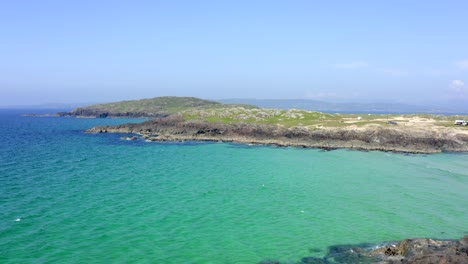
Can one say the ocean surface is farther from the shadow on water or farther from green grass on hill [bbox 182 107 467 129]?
green grass on hill [bbox 182 107 467 129]

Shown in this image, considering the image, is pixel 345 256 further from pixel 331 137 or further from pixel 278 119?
pixel 278 119

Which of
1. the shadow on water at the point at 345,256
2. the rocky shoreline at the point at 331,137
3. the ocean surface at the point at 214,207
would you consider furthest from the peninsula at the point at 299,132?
the shadow on water at the point at 345,256

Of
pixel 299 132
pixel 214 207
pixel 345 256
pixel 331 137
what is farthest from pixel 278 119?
pixel 345 256

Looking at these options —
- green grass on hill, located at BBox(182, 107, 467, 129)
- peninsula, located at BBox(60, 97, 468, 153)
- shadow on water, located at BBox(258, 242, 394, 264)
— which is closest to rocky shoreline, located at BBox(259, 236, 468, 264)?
shadow on water, located at BBox(258, 242, 394, 264)

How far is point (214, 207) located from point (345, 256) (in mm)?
13597

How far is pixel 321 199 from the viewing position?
3697cm

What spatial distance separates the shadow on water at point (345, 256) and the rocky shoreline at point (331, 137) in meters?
52.4

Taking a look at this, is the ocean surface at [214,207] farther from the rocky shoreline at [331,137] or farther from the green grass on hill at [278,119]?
the green grass on hill at [278,119]

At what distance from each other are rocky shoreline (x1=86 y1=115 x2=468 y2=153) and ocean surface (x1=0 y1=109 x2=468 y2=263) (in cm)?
1573

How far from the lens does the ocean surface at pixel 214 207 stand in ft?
81.0

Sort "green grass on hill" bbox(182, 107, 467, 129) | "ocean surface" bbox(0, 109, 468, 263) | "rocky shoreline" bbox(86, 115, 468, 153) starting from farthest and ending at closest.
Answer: "green grass on hill" bbox(182, 107, 467, 129) → "rocky shoreline" bbox(86, 115, 468, 153) → "ocean surface" bbox(0, 109, 468, 263)

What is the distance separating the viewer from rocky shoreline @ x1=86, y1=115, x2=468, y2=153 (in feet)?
251

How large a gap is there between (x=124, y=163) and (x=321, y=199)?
108ft

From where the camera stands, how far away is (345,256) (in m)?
23.7
